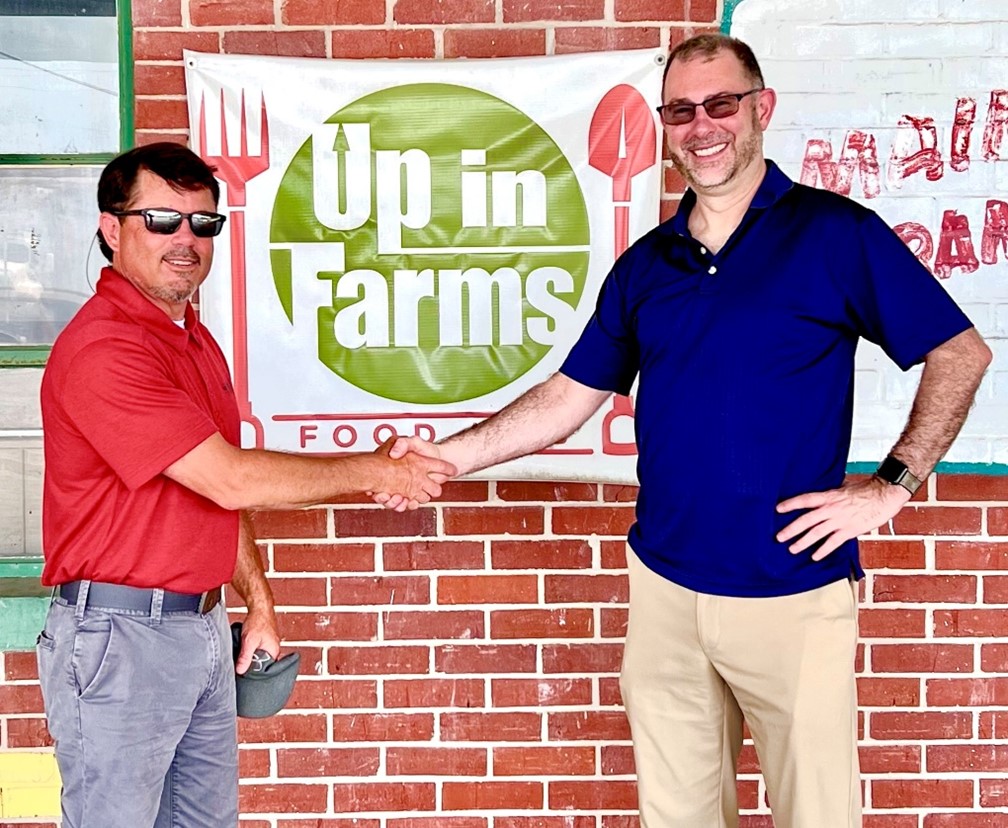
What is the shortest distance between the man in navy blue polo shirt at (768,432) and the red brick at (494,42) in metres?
0.76

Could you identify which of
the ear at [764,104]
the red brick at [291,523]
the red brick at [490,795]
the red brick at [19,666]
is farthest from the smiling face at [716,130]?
the red brick at [19,666]

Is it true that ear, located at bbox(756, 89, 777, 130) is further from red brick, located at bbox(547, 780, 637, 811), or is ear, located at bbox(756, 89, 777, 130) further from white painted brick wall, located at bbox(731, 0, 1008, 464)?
red brick, located at bbox(547, 780, 637, 811)

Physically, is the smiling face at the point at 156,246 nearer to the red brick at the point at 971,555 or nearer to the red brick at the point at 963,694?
the red brick at the point at 971,555

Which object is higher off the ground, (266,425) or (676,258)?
(676,258)

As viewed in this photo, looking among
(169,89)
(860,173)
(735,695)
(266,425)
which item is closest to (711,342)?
(735,695)

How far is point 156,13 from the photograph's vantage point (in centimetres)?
308

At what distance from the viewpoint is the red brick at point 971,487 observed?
3164mm

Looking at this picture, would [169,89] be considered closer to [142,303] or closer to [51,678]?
[142,303]

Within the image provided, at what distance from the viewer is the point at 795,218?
7.72 feet

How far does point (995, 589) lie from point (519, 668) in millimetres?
1347

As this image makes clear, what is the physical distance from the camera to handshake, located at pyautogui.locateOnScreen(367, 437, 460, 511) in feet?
9.22

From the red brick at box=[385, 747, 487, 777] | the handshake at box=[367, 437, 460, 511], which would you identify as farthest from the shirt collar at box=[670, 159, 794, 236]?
the red brick at box=[385, 747, 487, 777]

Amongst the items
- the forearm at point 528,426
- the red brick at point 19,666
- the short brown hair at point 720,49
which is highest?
the short brown hair at point 720,49

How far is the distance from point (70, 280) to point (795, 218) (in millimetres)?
2023
